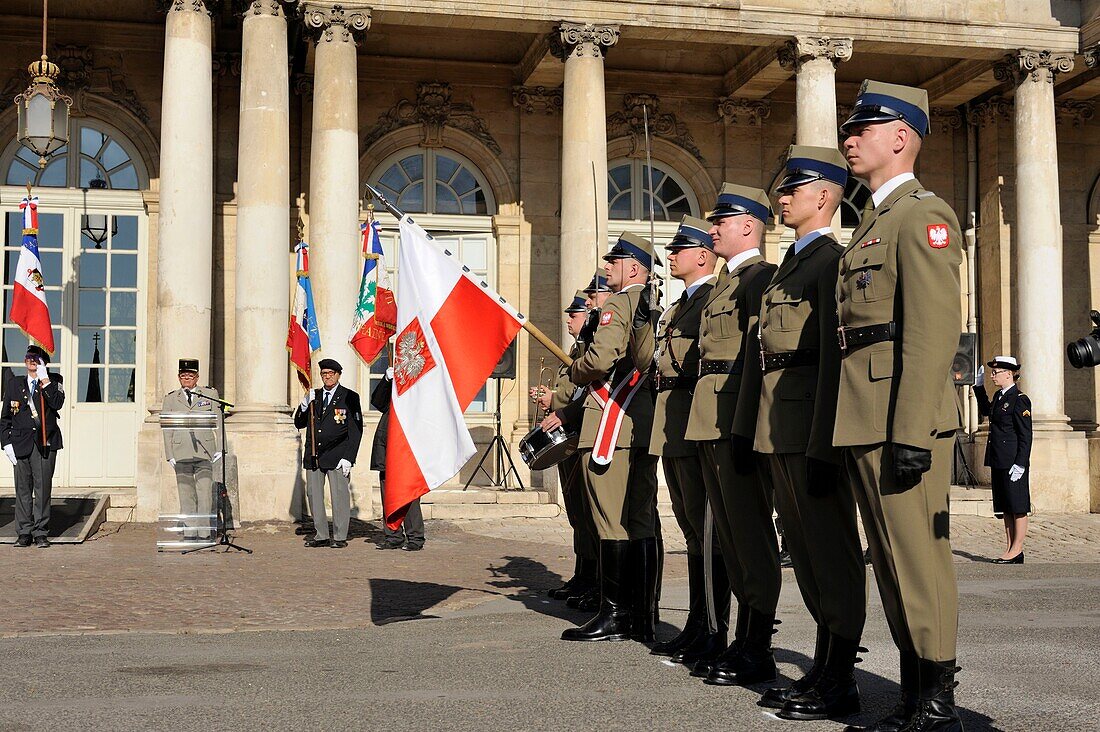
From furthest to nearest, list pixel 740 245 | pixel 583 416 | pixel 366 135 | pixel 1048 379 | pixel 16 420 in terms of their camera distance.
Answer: pixel 366 135
pixel 1048 379
pixel 16 420
pixel 583 416
pixel 740 245

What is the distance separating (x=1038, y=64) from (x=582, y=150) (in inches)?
265

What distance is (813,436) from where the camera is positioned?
4.69 m

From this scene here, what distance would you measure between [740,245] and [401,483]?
249cm

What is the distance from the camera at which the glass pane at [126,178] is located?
60.9 ft

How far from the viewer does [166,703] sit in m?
5.00

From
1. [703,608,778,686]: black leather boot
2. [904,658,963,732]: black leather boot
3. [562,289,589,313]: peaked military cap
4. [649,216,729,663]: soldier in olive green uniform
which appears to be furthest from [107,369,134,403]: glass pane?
[904,658,963,732]: black leather boot

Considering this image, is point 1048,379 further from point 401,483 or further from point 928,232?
point 928,232

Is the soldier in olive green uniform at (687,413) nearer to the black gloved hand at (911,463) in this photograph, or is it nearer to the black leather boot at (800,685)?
the black leather boot at (800,685)

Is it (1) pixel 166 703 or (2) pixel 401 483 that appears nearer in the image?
(1) pixel 166 703

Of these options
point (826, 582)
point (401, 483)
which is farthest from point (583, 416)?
point (826, 582)

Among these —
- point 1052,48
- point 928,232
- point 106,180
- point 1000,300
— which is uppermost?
point 1052,48

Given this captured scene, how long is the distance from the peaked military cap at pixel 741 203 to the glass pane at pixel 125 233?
47.0ft

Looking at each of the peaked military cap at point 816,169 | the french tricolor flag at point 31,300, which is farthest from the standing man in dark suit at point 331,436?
the peaked military cap at point 816,169

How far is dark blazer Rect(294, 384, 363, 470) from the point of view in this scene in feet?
44.3
